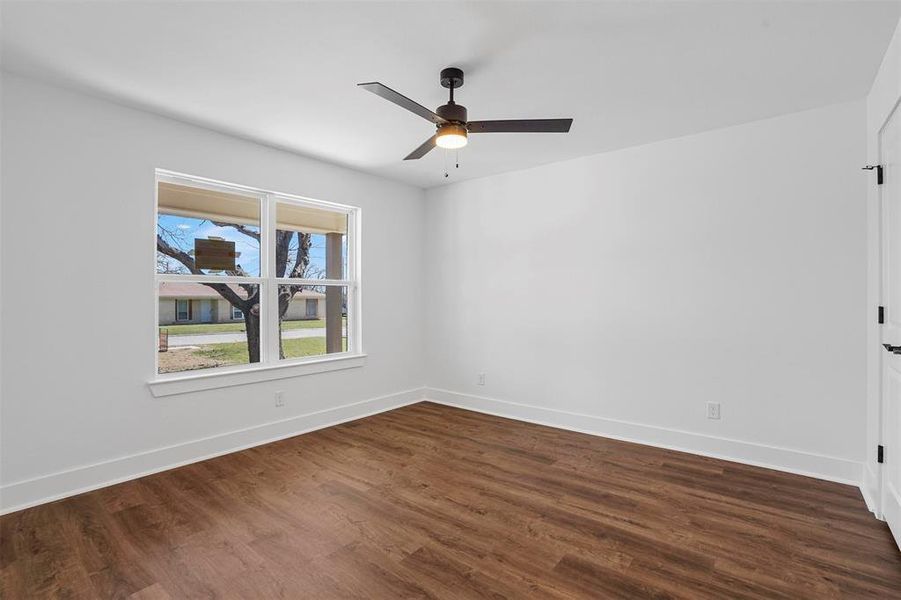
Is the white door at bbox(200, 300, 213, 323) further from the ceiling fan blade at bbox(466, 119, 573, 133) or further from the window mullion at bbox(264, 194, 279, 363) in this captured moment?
the ceiling fan blade at bbox(466, 119, 573, 133)

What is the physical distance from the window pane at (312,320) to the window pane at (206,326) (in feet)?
0.92

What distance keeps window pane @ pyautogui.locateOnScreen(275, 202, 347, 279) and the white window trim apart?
→ 7 centimetres

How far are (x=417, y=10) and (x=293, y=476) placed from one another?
2.97 meters

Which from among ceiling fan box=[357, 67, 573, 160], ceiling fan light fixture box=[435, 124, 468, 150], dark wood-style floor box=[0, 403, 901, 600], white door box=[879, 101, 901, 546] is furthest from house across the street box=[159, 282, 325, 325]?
white door box=[879, 101, 901, 546]

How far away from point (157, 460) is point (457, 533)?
7.61ft

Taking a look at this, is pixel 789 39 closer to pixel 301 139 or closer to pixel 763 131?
pixel 763 131

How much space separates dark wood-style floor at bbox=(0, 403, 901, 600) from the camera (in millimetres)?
1936

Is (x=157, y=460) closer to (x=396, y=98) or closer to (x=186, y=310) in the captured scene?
(x=186, y=310)

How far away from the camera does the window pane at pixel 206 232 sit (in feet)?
11.2

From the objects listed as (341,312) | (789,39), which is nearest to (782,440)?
(789,39)

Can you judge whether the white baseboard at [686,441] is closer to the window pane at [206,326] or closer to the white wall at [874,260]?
the white wall at [874,260]

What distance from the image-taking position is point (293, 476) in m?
3.12

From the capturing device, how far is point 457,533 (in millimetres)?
2350

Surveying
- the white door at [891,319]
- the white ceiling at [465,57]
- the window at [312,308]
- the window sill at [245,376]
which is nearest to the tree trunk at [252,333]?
the window sill at [245,376]
